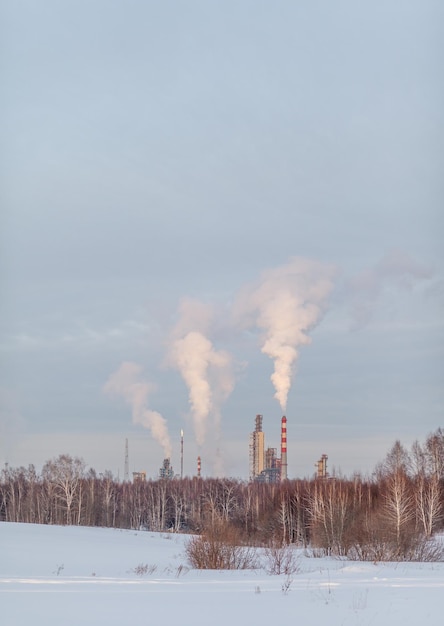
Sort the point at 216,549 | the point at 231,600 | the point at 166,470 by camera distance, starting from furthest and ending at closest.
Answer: the point at 166,470 < the point at 216,549 < the point at 231,600

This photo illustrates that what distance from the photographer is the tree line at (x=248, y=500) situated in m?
42.9

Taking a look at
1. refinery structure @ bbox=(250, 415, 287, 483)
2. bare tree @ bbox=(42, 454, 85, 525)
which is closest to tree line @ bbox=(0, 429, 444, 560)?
bare tree @ bbox=(42, 454, 85, 525)

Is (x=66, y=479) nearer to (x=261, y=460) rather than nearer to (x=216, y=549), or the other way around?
(x=261, y=460)

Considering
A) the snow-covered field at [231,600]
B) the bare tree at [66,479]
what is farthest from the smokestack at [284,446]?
the snow-covered field at [231,600]

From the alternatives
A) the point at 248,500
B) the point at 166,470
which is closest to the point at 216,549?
the point at 248,500

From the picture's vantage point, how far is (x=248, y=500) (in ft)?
223

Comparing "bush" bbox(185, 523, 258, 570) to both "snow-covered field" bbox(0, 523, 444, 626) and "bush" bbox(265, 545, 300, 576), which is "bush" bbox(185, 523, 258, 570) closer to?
"snow-covered field" bbox(0, 523, 444, 626)

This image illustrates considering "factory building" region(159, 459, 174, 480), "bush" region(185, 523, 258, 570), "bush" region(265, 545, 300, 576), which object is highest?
"factory building" region(159, 459, 174, 480)

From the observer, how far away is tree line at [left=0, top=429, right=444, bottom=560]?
42.9 meters

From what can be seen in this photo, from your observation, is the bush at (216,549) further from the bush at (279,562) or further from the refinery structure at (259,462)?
the refinery structure at (259,462)

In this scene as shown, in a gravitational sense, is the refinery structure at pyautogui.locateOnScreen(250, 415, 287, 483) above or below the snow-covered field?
above

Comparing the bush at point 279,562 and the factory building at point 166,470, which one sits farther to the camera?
the factory building at point 166,470

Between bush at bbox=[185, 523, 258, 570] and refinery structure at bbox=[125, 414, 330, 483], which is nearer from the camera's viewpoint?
bush at bbox=[185, 523, 258, 570]

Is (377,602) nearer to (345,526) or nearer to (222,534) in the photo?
(222,534)
